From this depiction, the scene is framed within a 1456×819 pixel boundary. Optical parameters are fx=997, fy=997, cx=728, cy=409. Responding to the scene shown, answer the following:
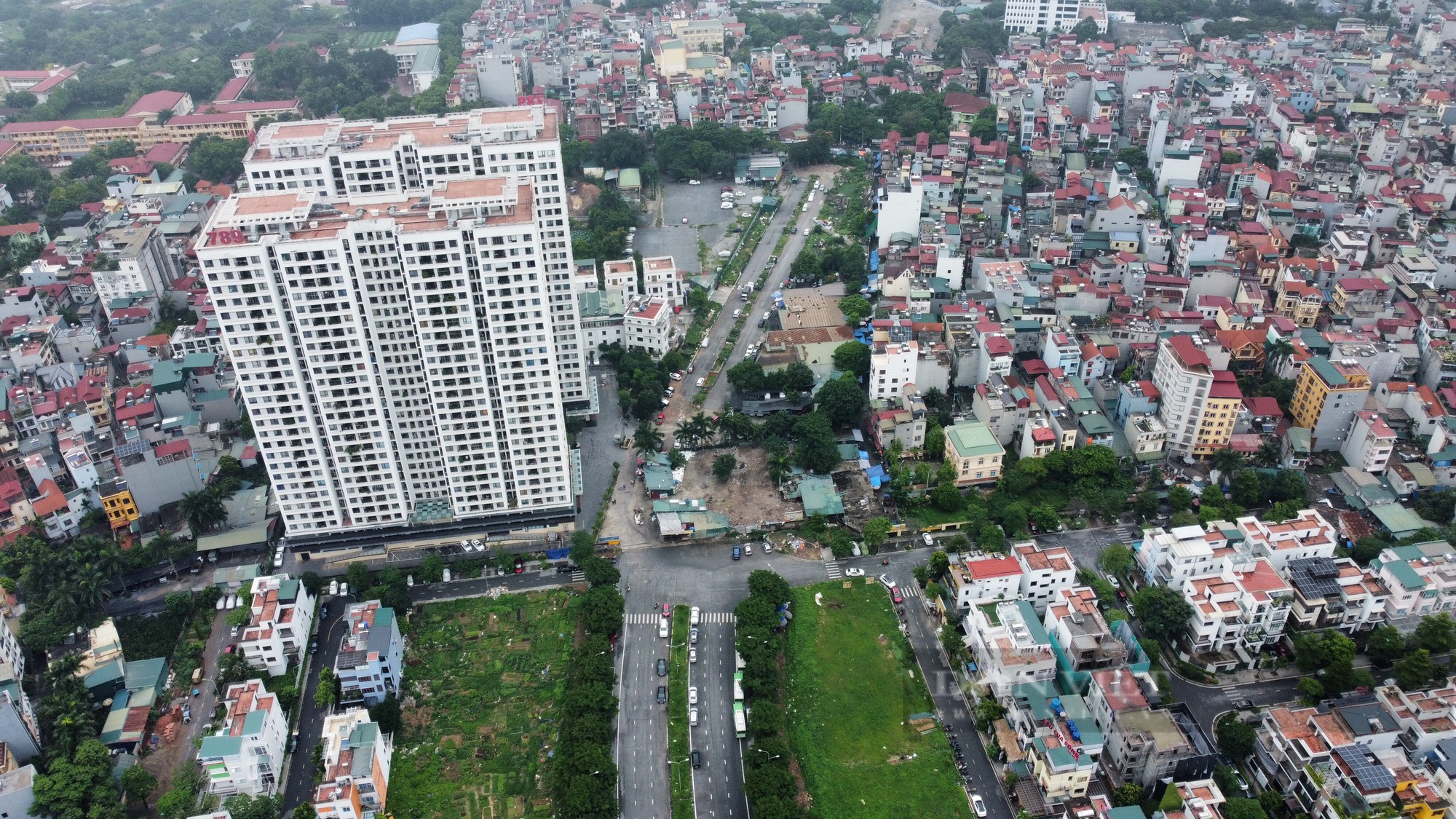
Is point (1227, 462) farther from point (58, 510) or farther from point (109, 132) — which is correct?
point (109, 132)

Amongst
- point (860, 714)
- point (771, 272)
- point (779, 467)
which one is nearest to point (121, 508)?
point (779, 467)

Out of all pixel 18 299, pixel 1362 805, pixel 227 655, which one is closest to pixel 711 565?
pixel 227 655

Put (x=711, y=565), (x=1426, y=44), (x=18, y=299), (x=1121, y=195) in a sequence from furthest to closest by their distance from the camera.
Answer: (x=1426, y=44), (x=1121, y=195), (x=18, y=299), (x=711, y=565)

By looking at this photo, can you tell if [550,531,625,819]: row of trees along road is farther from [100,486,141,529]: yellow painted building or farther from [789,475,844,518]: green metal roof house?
[100,486,141,529]: yellow painted building

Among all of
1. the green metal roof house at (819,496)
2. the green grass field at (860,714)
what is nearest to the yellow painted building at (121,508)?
the green metal roof house at (819,496)

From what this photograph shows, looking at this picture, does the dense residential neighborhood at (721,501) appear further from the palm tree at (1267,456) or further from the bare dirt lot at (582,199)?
the bare dirt lot at (582,199)

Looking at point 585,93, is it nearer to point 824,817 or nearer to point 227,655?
point 227,655
